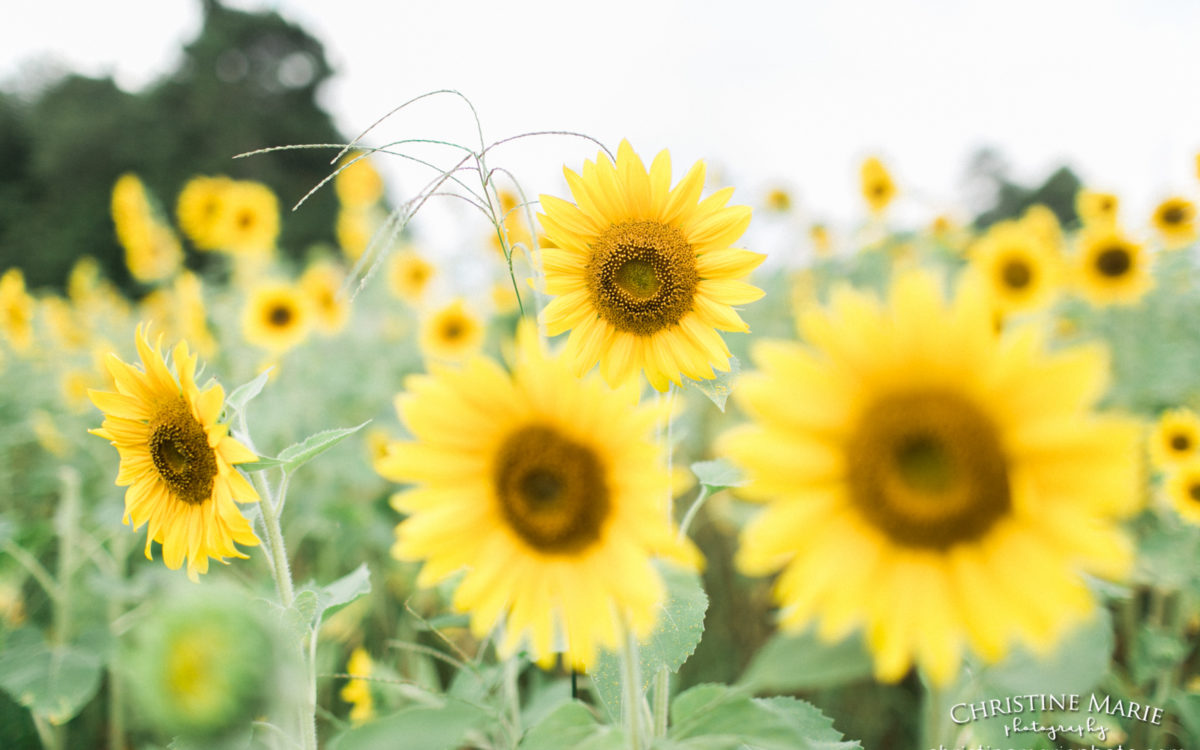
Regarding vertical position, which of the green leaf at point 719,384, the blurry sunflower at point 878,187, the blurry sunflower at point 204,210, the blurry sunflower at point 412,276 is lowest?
the green leaf at point 719,384

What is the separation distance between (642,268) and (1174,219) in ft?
13.8

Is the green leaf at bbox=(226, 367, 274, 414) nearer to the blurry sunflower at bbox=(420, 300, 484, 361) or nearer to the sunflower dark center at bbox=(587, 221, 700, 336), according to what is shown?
the sunflower dark center at bbox=(587, 221, 700, 336)

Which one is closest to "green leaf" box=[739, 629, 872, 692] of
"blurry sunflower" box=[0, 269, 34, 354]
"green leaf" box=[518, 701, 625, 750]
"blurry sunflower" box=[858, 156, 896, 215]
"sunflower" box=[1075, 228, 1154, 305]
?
"green leaf" box=[518, 701, 625, 750]

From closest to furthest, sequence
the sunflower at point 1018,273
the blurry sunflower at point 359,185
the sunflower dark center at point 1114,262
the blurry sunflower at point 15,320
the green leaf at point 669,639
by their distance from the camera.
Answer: the green leaf at point 669,639 → the sunflower at point 1018,273 → the sunflower dark center at point 1114,262 → the blurry sunflower at point 15,320 → the blurry sunflower at point 359,185

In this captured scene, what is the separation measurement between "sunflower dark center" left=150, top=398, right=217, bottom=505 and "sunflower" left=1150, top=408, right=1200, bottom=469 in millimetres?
2713

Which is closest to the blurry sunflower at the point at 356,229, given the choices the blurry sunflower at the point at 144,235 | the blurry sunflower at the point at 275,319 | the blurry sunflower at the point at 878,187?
the blurry sunflower at the point at 144,235

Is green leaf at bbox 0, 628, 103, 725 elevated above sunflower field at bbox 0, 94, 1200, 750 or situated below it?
below

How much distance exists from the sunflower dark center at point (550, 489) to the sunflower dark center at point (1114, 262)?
4.02m

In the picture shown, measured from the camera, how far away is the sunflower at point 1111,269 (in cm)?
349

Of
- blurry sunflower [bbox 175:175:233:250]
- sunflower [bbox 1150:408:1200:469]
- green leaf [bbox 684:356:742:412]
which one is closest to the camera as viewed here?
green leaf [bbox 684:356:742:412]

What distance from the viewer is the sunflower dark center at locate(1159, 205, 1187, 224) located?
366 centimetres

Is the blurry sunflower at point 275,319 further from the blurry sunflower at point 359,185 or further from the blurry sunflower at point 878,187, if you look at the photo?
the blurry sunflower at point 878,187

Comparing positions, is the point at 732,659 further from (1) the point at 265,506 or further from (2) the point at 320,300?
(2) the point at 320,300

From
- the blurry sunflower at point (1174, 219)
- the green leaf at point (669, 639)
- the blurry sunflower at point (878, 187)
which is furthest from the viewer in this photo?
the blurry sunflower at point (878, 187)
